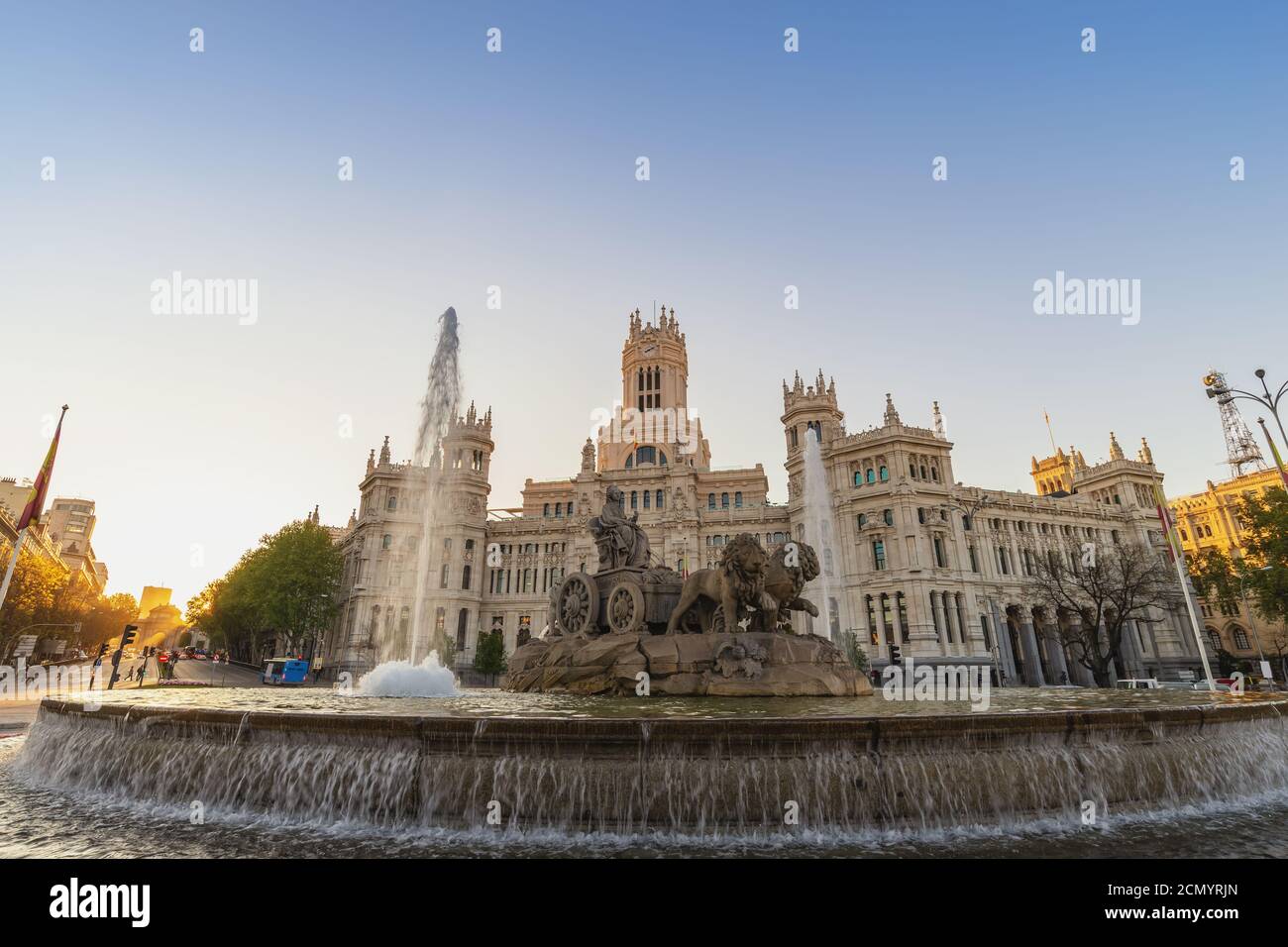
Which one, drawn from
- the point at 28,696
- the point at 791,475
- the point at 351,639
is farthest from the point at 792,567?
the point at 351,639

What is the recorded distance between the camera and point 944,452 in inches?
2288

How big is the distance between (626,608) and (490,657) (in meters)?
39.8

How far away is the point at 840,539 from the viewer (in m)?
57.4

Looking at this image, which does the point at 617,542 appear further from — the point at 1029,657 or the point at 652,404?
the point at 652,404

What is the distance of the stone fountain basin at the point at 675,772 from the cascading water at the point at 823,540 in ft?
156

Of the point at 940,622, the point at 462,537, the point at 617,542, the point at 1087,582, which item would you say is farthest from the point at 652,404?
the point at 617,542

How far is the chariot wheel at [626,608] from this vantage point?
1577 centimetres

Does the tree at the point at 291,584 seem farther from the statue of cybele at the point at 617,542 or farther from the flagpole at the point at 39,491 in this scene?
the statue of cybele at the point at 617,542

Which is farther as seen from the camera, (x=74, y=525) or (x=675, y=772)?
(x=74, y=525)

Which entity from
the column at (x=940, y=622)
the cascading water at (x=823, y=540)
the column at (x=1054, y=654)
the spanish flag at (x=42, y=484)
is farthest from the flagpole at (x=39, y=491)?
the column at (x=1054, y=654)

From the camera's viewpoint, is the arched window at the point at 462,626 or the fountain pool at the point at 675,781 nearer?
the fountain pool at the point at 675,781

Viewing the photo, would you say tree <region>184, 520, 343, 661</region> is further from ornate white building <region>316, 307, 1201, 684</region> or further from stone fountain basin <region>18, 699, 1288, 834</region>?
stone fountain basin <region>18, 699, 1288, 834</region>
